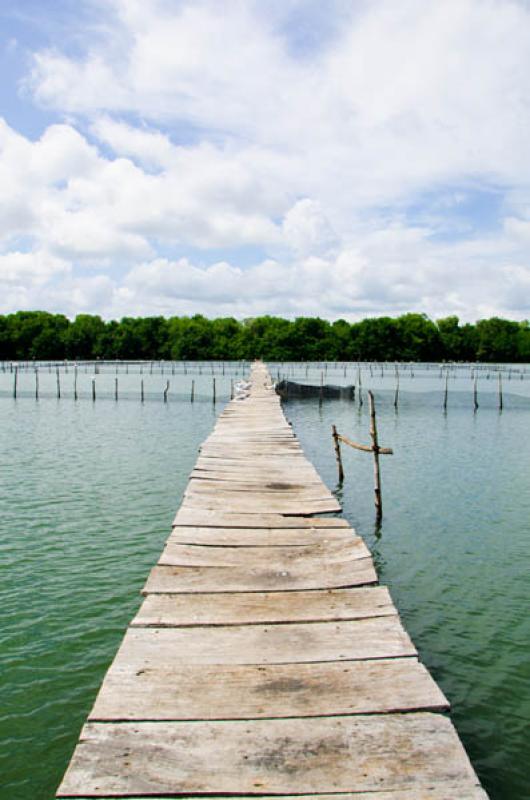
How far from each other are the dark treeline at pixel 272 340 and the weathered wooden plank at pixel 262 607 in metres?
141

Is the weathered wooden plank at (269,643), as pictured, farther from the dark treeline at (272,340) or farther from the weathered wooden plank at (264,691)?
the dark treeline at (272,340)

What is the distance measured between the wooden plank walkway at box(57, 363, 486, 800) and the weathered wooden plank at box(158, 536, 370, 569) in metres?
0.03

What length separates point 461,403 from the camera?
48344mm

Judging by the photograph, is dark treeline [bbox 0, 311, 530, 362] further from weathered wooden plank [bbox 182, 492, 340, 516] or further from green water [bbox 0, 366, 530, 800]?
weathered wooden plank [bbox 182, 492, 340, 516]

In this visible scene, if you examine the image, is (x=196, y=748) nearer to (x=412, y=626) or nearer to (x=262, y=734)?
(x=262, y=734)

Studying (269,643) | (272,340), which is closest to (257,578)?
(269,643)

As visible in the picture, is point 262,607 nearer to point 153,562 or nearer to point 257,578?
point 257,578

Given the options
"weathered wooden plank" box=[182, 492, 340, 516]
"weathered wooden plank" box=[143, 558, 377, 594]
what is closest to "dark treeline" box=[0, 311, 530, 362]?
"weathered wooden plank" box=[182, 492, 340, 516]

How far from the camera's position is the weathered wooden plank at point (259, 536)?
23.2 ft

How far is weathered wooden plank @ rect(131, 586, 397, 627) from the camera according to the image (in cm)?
507

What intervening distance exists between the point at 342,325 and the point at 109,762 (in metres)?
160

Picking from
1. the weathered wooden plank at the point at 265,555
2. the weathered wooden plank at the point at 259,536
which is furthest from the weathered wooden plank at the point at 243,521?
the weathered wooden plank at the point at 265,555

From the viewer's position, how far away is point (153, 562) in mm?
10164

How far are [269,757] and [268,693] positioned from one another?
0.62 m
